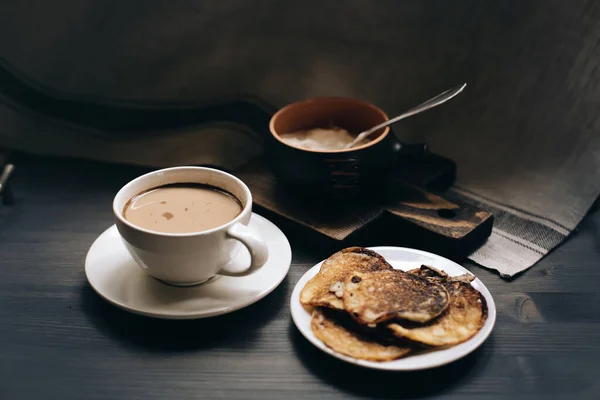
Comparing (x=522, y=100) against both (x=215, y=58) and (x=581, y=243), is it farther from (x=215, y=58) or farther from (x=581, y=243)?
(x=215, y=58)

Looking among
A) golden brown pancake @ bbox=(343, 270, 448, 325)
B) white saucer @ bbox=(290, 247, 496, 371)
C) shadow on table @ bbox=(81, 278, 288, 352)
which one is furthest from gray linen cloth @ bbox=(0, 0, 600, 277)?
shadow on table @ bbox=(81, 278, 288, 352)

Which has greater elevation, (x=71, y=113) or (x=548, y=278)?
(x=548, y=278)

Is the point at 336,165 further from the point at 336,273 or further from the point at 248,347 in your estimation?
the point at 248,347

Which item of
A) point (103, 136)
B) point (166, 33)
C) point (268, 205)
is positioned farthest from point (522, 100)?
point (103, 136)

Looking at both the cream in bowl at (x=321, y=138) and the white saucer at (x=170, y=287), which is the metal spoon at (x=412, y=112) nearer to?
the cream in bowl at (x=321, y=138)

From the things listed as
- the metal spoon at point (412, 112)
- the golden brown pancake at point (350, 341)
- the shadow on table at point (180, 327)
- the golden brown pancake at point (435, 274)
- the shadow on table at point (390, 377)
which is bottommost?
the shadow on table at point (180, 327)

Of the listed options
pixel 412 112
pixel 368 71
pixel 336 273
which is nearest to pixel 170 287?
pixel 336 273

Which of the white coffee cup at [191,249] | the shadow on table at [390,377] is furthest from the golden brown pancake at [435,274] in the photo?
the white coffee cup at [191,249]
